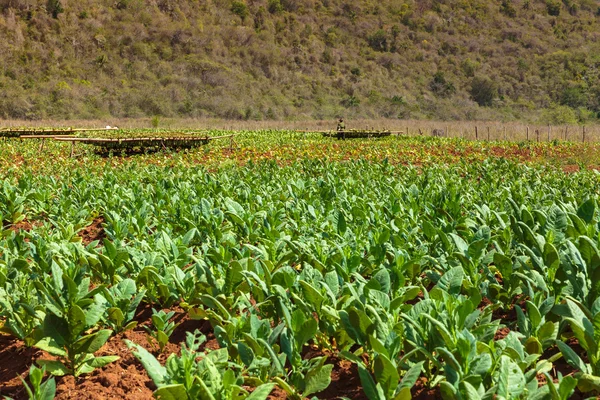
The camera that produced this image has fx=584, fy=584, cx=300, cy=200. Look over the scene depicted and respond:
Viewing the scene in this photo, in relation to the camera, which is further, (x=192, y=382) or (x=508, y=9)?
(x=508, y=9)

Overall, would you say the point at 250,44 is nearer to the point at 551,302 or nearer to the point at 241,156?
the point at 241,156

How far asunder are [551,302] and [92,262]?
3137mm

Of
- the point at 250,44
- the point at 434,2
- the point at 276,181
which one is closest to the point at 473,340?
the point at 276,181

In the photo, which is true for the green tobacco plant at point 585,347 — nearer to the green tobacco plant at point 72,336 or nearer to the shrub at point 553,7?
the green tobacco plant at point 72,336

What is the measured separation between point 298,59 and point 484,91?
26398 millimetres

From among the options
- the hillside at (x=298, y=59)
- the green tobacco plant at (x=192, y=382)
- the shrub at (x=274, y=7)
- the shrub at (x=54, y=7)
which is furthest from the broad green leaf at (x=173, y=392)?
the shrub at (x=274, y=7)

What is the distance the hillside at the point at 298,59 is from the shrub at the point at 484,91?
193 mm

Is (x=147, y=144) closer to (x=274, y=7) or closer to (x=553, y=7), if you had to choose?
(x=274, y=7)

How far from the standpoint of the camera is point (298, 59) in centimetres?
8425

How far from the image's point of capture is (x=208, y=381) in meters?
2.27

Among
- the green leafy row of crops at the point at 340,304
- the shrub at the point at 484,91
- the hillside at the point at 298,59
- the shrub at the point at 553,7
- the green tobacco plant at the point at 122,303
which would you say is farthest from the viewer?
the shrub at the point at 553,7

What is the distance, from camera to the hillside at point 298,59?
69.1m

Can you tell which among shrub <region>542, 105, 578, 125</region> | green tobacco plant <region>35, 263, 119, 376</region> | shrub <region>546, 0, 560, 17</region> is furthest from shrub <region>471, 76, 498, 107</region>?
green tobacco plant <region>35, 263, 119, 376</region>

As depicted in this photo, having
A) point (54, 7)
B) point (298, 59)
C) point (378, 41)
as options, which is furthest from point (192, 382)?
point (378, 41)
